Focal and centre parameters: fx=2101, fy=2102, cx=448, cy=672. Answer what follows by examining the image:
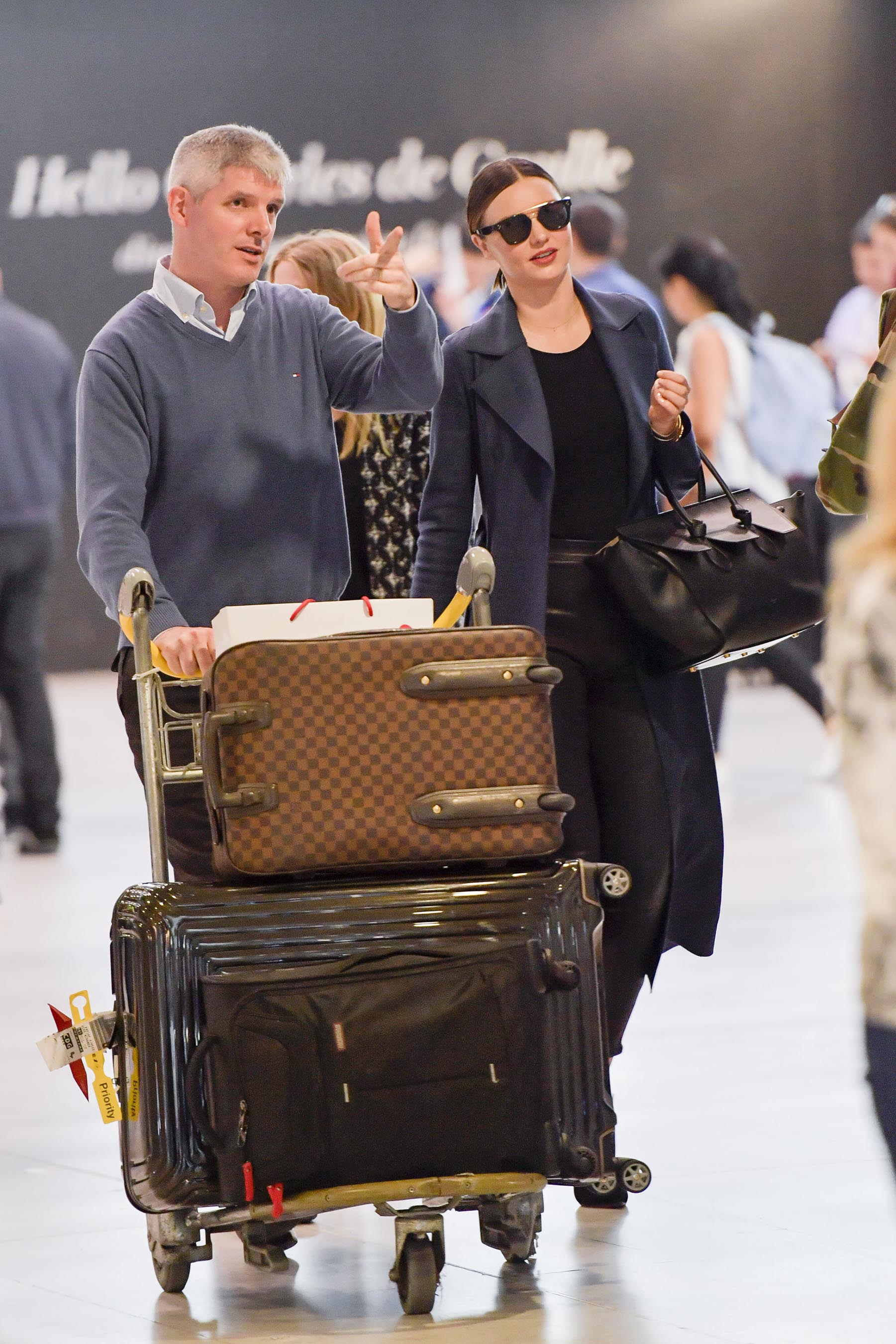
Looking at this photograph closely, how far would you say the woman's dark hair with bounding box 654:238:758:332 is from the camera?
700 centimetres

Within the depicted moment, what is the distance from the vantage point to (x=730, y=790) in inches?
318

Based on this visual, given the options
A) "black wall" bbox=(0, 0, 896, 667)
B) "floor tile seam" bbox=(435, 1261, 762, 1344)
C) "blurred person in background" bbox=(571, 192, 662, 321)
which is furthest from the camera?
"black wall" bbox=(0, 0, 896, 667)

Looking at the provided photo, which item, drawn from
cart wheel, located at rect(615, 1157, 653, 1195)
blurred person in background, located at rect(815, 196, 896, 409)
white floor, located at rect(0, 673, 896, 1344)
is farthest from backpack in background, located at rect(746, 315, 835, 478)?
cart wheel, located at rect(615, 1157, 653, 1195)

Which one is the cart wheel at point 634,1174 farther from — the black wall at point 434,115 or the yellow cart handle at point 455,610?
the black wall at point 434,115

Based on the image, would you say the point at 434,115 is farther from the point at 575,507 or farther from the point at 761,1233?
Answer: the point at 761,1233

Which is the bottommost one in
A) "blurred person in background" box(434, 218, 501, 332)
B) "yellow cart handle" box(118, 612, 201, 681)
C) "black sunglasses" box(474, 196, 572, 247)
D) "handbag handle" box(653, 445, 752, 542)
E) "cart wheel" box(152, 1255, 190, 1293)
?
"cart wheel" box(152, 1255, 190, 1293)

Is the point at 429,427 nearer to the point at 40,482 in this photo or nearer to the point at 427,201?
the point at 40,482

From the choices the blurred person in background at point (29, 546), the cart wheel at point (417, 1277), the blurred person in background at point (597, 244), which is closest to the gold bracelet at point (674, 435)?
the cart wheel at point (417, 1277)

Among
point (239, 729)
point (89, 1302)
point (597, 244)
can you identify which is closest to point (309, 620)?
point (239, 729)

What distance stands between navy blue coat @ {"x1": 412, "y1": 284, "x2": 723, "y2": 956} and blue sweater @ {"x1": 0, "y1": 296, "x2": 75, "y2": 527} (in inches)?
177

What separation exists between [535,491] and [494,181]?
0.50 metres

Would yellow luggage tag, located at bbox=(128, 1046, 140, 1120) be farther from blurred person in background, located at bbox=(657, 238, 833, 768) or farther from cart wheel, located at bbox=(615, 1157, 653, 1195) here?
blurred person in background, located at bbox=(657, 238, 833, 768)

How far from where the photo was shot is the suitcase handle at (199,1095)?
2.54 m

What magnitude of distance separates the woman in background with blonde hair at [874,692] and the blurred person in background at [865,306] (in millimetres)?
6121
